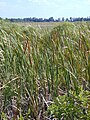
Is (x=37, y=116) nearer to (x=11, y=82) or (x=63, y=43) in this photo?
(x=11, y=82)

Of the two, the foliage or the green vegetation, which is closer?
the foliage

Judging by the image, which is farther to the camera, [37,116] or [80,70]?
[80,70]

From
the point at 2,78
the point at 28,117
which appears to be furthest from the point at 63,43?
the point at 28,117

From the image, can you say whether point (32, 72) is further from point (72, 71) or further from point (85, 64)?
point (85, 64)

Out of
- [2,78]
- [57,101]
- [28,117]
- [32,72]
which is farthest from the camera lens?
[2,78]

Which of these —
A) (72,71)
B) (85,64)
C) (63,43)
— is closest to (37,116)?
(72,71)

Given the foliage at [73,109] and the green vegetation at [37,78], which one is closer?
the foliage at [73,109]

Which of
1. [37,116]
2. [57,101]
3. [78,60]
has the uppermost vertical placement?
[78,60]

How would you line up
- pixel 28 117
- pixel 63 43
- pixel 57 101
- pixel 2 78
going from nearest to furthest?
1. pixel 57 101
2. pixel 28 117
3. pixel 2 78
4. pixel 63 43

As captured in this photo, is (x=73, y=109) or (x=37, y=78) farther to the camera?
(x=37, y=78)

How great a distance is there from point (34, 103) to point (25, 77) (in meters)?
0.22

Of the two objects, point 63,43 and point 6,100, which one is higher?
point 63,43

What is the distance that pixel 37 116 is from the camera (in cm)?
205

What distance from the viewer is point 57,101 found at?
1800 mm
